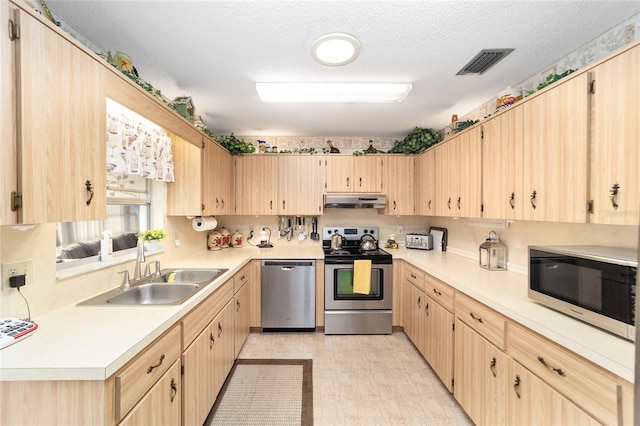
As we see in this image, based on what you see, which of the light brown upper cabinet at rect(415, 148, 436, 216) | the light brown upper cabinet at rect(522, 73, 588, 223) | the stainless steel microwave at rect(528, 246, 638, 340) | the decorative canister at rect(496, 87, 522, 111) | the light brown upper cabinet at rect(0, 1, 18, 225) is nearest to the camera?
the light brown upper cabinet at rect(0, 1, 18, 225)

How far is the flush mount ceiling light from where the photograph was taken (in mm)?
1576

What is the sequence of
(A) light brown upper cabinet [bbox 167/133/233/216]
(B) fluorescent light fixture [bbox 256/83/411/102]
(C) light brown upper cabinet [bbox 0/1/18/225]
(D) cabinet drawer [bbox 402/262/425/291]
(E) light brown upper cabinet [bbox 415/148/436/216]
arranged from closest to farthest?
1. (C) light brown upper cabinet [bbox 0/1/18/225]
2. (B) fluorescent light fixture [bbox 256/83/411/102]
3. (A) light brown upper cabinet [bbox 167/133/233/216]
4. (D) cabinet drawer [bbox 402/262/425/291]
5. (E) light brown upper cabinet [bbox 415/148/436/216]

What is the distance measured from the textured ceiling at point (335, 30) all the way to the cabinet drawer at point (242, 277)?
175 cm

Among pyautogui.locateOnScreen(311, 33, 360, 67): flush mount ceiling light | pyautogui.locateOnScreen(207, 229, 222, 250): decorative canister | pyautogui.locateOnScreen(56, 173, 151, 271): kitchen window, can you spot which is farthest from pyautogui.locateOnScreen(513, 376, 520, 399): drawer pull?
pyautogui.locateOnScreen(207, 229, 222, 250): decorative canister

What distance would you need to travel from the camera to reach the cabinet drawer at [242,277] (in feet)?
8.18

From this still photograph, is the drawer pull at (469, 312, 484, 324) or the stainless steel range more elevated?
the drawer pull at (469, 312, 484, 324)

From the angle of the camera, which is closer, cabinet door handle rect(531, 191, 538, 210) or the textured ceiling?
the textured ceiling

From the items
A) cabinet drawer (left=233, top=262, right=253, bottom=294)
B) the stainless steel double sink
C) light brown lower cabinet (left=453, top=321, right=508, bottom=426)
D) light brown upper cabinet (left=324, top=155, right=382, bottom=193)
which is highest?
light brown upper cabinet (left=324, top=155, right=382, bottom=193)

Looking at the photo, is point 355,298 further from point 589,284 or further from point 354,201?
point 589,284

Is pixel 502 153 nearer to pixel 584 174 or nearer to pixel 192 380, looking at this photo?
pixel 584 174

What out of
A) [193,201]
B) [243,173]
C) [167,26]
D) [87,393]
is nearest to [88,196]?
[87,393]

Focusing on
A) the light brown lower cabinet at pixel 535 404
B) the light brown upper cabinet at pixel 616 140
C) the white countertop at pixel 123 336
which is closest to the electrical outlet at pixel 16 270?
the white countertop at pixel 123 336

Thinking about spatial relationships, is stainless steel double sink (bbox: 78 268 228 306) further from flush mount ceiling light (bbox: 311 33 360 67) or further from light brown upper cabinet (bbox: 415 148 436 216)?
light brown upper cabinet (bbox: 415 148 436 216)

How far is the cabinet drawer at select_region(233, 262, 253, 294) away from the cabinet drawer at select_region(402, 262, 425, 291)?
71.8 inches
